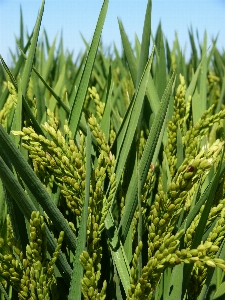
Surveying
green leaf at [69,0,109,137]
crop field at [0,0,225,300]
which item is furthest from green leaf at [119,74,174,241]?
green leaf at [69,0,109,137]

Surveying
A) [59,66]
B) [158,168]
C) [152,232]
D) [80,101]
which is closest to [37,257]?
[152,232]

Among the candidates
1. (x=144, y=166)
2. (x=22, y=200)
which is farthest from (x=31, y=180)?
(x=144, y=166)

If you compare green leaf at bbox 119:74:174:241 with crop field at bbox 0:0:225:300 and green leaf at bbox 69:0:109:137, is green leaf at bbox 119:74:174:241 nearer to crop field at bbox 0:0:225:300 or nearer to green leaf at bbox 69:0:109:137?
crop field at bbox 0:0:225:300

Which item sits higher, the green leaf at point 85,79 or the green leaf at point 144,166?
the green leaf at point 85,79

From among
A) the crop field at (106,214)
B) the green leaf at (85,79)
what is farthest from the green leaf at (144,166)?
the green leaf at (85,79)

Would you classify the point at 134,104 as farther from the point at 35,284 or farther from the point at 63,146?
the point at 35,284

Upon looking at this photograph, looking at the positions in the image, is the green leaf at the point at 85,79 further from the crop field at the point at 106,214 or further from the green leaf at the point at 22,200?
the green leaf at the point at 22,200

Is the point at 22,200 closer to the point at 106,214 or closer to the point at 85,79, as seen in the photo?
the point at 106,214

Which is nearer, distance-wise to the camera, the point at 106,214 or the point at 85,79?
the point at 106,214

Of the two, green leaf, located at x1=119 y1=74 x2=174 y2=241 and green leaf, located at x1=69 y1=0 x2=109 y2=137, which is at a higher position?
green leaf, located at x1=69 y1=0 x2=109 y2=137

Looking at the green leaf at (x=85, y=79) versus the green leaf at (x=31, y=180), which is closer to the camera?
the green leaf at (x=31, y=180)

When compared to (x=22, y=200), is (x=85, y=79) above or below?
above
